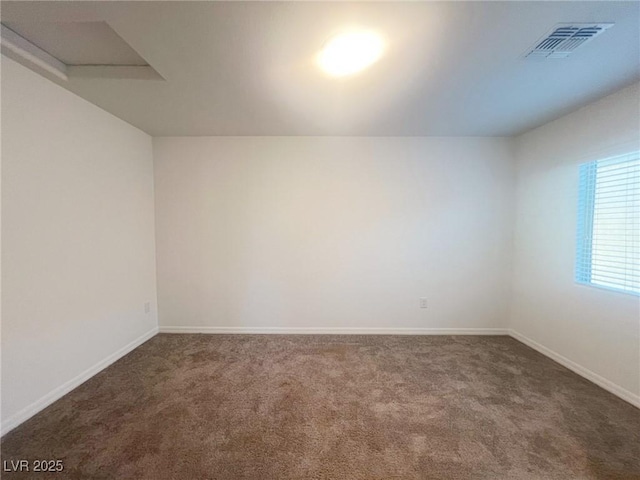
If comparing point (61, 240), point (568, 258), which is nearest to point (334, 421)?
point (61, 240)

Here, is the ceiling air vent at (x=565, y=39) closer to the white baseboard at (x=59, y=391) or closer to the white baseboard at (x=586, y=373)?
the white baseboard at (x=586, y=373)

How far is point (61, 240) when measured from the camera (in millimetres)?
2041

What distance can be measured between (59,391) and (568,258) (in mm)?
4615

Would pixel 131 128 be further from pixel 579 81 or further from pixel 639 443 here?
pixel 639 443

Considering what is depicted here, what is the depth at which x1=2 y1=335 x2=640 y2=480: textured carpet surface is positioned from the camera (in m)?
1.44

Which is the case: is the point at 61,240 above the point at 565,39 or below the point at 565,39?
below

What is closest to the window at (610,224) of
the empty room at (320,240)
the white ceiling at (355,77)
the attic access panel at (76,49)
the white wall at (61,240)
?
the empty room at (320,240)

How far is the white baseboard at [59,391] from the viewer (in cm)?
168

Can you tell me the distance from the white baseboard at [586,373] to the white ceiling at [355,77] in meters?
2.38

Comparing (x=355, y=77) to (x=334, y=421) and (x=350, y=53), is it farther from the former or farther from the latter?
(x=334, y=421)

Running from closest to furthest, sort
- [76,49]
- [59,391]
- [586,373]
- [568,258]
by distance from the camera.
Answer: [76,49]
[59,391]
[586,373]
[568,258]

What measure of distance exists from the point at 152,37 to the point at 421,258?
3168 mm

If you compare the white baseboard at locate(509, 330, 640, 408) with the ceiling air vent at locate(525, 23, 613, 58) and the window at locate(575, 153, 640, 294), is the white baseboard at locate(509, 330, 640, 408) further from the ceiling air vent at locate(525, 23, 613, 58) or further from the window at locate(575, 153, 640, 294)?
the ceiling air vent at locate(525, 23, 613, 58)

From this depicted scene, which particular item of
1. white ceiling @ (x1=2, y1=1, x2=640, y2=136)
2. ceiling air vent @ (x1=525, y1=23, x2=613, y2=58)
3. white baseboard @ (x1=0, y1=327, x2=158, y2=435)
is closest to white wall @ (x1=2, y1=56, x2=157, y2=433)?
white baseboard @ (x1=0, y1=327, x2=158, y2=435)
